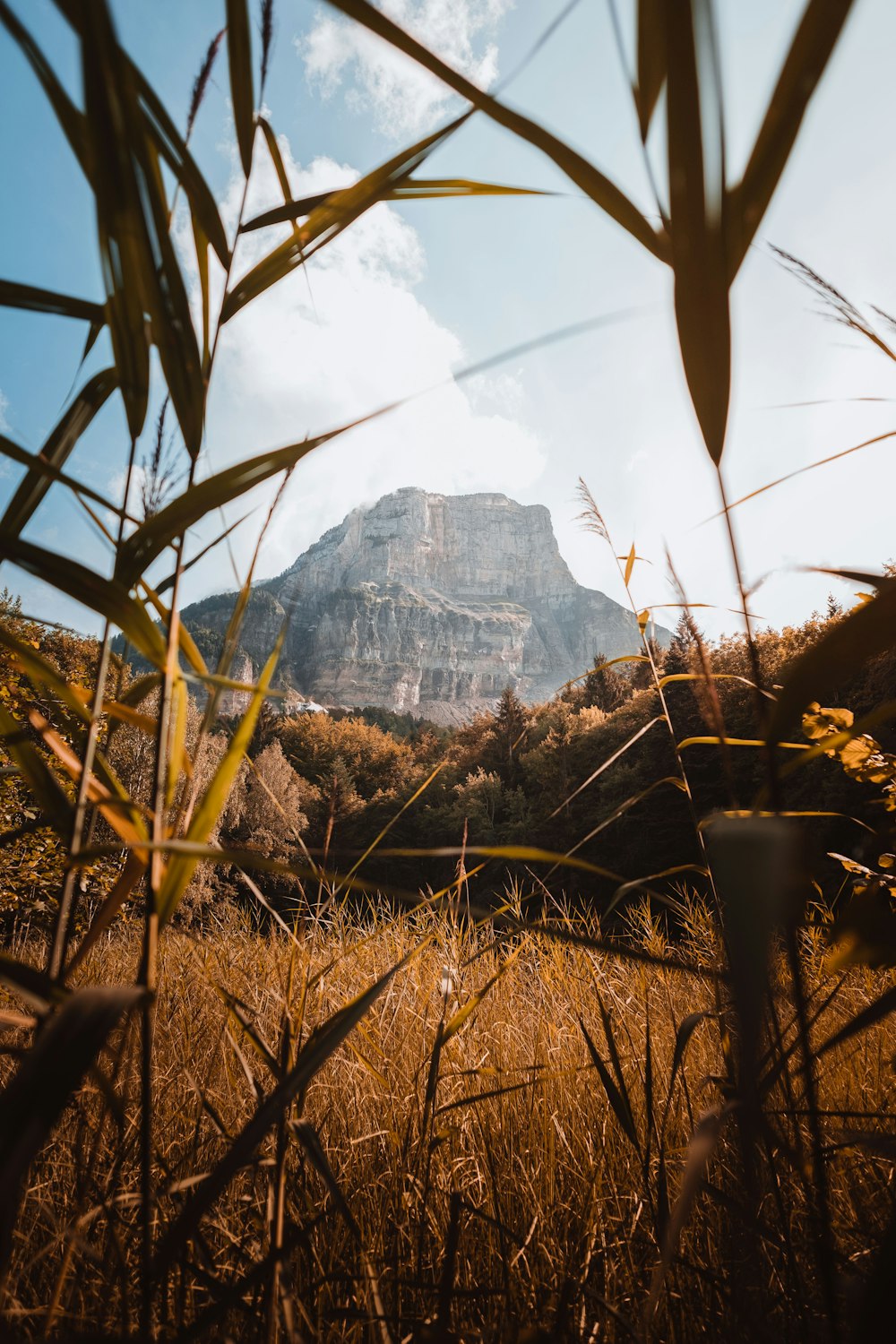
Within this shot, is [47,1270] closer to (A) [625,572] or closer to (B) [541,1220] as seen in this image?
(B) [541,1220]

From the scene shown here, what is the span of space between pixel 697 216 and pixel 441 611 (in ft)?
Answer: 351

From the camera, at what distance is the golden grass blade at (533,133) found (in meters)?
0.39

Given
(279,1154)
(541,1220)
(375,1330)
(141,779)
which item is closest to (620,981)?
(541,1220)

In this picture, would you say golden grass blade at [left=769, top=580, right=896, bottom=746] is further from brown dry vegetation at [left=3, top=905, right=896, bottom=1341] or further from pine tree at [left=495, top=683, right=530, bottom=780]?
pine tree at [left=495, top=683, right=530, bottom=780]

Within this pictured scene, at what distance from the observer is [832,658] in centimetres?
34

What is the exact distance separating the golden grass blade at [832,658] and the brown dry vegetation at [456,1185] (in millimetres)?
231

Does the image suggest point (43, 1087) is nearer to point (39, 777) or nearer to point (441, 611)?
point (39, 777)

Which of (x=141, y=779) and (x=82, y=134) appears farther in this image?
(x=141, y=779)

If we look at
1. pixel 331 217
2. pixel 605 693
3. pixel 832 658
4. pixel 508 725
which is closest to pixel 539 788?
pixel 508 725

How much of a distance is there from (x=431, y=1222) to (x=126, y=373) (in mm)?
1316

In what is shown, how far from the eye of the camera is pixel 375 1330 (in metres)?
0.77

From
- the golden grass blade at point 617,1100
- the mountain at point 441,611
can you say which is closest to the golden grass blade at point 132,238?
the golden grass blade at point 617,1100

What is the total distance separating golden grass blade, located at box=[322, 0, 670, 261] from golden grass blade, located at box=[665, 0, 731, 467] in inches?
3.1

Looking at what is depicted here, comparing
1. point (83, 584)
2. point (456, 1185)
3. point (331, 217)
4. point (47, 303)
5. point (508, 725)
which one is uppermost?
point (508, 725)
